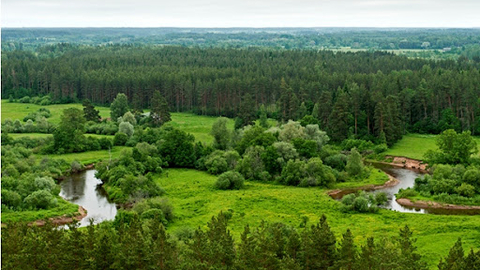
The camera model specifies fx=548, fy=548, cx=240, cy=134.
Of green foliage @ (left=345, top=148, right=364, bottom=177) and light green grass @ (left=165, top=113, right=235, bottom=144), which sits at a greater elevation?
green foliage @ (left=345, top=148, right=364, bottom=177)

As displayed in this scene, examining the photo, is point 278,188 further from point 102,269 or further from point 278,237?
point 102,269

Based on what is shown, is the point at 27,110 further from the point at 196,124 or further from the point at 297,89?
the point at 297,89

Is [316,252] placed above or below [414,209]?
above

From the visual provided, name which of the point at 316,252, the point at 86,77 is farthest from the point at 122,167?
the point at 86,77

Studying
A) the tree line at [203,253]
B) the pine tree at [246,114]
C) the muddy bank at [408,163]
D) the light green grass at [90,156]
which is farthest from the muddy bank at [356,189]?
the pine tree at [246,114]

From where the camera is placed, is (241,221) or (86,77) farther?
(86,77)

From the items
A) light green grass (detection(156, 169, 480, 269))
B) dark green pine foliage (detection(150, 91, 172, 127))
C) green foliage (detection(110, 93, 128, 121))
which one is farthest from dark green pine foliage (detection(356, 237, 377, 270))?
green foliage (detection(110, 93, 128, 121))

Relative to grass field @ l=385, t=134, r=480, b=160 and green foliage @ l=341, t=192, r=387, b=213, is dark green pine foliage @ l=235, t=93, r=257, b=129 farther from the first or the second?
green foliage @ l=341, t=192, r=387, b=213

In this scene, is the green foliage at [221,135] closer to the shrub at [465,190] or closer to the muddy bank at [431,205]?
the muddy bank at [431,205]
